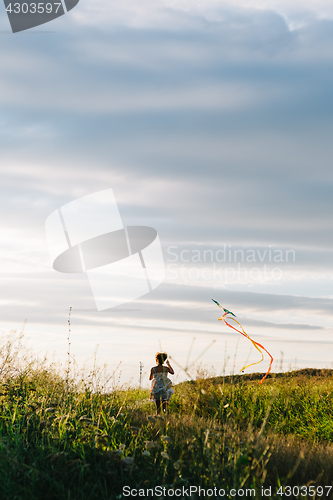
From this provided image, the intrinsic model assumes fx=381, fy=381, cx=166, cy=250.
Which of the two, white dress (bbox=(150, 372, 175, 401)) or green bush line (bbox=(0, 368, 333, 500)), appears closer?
green bush line (bbox=(0, 368, 333, 500))

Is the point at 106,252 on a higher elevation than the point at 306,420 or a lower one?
higher

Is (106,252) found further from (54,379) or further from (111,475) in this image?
(111,475)

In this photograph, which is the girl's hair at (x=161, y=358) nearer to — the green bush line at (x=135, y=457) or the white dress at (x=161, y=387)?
the white dress at (x=161, y=387)

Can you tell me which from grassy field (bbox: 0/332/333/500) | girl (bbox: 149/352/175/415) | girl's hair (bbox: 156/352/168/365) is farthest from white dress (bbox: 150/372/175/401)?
grassy field (bbox: 0/332/333/500)

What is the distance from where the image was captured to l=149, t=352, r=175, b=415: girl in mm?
9703

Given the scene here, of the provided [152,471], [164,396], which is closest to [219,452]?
[152,471]

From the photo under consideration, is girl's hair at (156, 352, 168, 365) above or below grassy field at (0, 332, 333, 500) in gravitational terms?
above

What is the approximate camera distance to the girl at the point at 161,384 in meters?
9.70

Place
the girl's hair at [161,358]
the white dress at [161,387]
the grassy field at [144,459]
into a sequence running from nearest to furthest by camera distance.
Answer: the grassy field at [144,459] → the white dress at [161,387] → the girl's hair at [161,358]

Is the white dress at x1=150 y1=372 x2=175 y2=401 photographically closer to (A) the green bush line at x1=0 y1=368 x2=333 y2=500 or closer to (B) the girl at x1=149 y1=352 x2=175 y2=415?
(B) the girl at x1=149 y1=352 x2=175 y2=415

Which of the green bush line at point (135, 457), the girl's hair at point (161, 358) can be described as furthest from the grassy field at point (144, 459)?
the girl's hair at point (161, 358)

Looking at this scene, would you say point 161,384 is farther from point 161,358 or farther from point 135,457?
point 135,457

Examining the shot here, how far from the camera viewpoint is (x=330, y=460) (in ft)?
17.7

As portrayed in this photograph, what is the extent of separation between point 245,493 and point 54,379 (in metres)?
6.48
